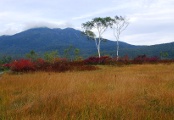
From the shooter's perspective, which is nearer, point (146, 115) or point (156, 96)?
point (146, 115)

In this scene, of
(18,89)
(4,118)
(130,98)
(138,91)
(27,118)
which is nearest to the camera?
(27,118)

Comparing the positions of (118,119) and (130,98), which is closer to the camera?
(118,119)

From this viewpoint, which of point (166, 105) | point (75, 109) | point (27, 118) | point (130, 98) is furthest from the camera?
point (130, 98)

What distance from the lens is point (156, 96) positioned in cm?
718

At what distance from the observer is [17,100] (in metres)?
7.08

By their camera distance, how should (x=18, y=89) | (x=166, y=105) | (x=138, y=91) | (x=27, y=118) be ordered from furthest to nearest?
(x=18, y=89), (x=138, y=91), (x=166, y=105), (x=27, y=118)

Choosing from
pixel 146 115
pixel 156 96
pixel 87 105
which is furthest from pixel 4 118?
pixel 156 96

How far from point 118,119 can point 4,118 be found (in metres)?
2.09

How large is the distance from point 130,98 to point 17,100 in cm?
293

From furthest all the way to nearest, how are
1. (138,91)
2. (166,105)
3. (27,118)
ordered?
(138,91) → (166,105) → (27,118)

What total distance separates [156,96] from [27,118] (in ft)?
12.5

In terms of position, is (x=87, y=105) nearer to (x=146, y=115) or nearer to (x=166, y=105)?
(x=146, y=115)

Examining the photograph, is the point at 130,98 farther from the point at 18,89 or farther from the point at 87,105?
the point at 18,89

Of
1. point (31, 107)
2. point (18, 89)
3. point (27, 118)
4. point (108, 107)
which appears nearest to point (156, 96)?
point (108, 107)
